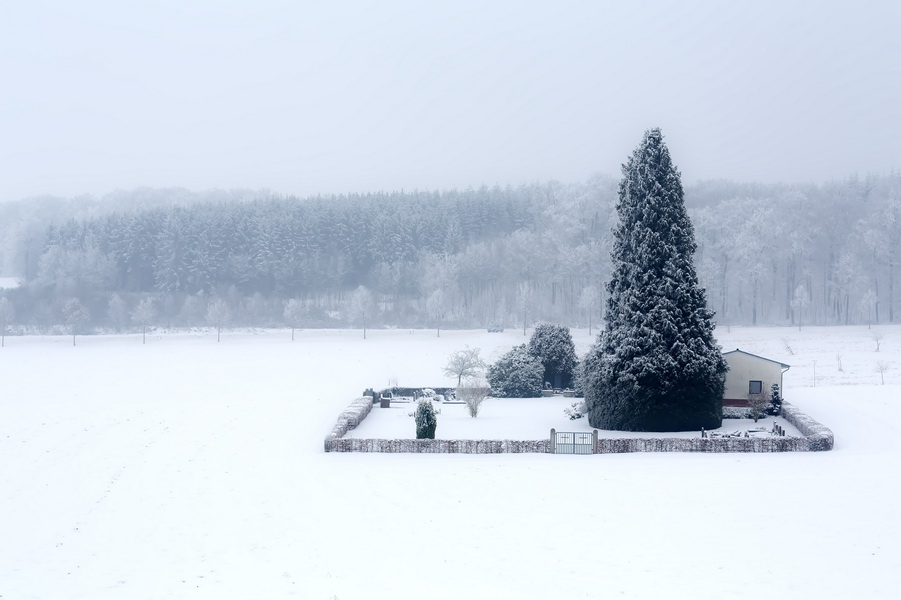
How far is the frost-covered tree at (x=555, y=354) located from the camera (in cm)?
5644

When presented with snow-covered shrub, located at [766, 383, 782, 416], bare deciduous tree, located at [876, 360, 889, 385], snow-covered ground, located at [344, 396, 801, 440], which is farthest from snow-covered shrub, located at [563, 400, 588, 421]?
bare deciduous tree, located at [876, 360, 889, 385]

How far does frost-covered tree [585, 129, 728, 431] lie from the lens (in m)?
37.7

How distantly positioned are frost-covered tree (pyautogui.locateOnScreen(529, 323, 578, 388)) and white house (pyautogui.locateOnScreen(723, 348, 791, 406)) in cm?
1478

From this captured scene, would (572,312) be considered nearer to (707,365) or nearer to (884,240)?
(884,240)

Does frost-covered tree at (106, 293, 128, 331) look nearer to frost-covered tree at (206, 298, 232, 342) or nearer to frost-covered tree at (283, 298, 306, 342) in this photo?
frost-covered tree at (206, 298, 232, 342)

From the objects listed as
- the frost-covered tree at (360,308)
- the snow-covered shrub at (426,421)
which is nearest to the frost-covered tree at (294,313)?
the frost-covered tree at (360,308)

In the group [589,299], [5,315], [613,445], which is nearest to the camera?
[613,445]

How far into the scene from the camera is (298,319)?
115 metres

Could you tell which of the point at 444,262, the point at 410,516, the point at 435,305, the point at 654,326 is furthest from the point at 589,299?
the point at 410,516

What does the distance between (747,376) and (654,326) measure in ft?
27.1

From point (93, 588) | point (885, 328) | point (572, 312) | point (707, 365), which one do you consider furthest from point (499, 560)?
point (572, 312)

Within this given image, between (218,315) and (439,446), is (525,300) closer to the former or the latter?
(218,315)

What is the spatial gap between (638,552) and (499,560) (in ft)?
10.9

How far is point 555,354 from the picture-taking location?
56.4 meters
